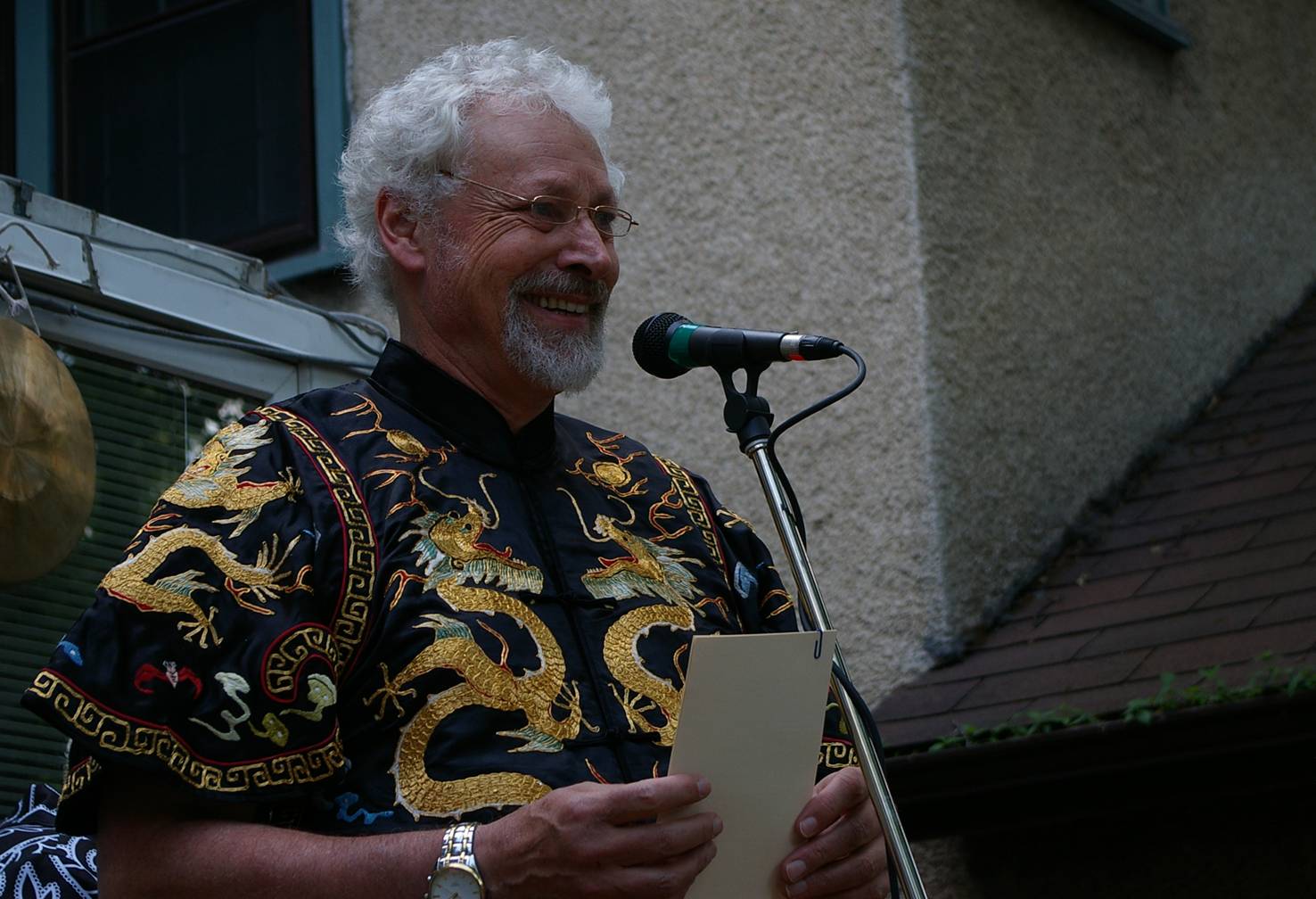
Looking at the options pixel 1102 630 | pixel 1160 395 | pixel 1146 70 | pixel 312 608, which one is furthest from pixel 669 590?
pixel 1146 70

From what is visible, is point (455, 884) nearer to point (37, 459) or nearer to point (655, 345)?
Result: point (655, 345)

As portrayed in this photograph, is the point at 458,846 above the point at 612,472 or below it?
below

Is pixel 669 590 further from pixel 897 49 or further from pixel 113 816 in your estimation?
pixel 897 49

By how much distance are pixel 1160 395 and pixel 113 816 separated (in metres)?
4.34

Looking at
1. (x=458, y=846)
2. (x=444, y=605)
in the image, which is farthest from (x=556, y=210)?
(x=458, y=846)

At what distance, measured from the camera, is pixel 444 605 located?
2.68m

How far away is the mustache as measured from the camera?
3.01 metres

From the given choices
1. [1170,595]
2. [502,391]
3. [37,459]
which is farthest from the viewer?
[1170,595]

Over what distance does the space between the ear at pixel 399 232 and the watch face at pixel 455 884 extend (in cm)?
114

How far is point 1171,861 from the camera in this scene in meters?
4.82

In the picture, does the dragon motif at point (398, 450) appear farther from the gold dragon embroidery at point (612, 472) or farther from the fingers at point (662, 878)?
the fingers at point (662, 878)

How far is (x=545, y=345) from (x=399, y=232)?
1.25ft

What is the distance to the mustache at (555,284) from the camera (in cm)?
301

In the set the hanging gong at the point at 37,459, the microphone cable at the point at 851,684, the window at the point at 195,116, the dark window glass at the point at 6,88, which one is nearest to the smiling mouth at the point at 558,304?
the microphone cable at the point at 851,684
